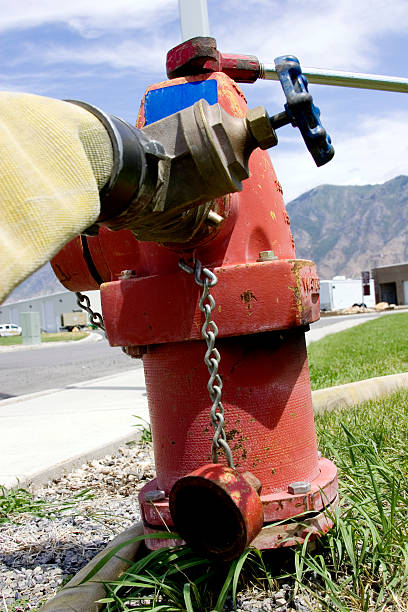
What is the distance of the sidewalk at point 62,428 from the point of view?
3.04 m

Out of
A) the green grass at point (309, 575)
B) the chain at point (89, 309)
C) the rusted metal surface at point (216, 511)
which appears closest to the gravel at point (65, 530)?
the green grass at point (309, 575)

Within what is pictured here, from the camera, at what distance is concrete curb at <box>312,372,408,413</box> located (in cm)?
343

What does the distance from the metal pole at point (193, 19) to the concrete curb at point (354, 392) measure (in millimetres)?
2060

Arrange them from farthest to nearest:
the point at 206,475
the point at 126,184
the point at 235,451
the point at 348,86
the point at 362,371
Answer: the point at 362,371 → the point at 348,86 → the point at 235,451 → the point at 206,475 → the point at 126,184

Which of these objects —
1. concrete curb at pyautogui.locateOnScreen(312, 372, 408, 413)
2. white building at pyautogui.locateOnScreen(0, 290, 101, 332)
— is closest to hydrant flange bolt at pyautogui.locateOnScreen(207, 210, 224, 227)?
concrete curb at pyautogui.locateOnScreen(312, 372, 408, 413)

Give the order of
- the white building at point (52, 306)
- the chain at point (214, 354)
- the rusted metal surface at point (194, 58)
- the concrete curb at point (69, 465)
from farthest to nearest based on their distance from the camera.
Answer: the white building at point (52, 306) → the concrete curb at point (69, 465) → the rusted metal surface at point (194, 58) → the chain at point (214, 354)

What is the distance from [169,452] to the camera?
1597 mm

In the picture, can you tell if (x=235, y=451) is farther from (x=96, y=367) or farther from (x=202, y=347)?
(x=96, y=367)

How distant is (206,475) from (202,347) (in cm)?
36

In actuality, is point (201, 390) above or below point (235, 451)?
above

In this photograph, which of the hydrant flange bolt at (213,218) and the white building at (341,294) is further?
the white building at (341,294)

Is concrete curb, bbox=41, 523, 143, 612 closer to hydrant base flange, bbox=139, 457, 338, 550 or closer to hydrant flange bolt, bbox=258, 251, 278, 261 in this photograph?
hydrant base flange, bbox=139, 457, 338, 550

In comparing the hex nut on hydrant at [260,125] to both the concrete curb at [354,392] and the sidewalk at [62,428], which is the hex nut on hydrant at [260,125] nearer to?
the sidewalk at [62,428]

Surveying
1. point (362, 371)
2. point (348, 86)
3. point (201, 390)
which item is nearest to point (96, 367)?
point (362, 371)
